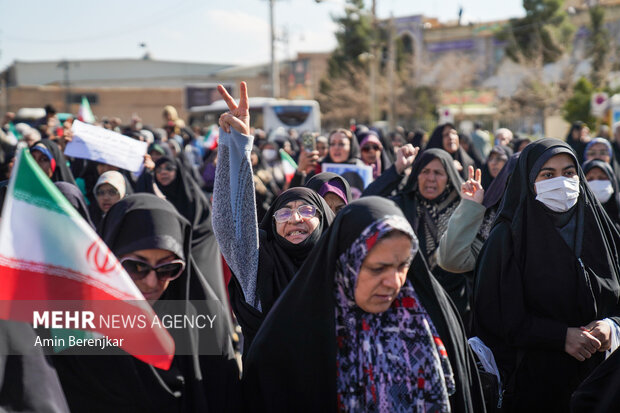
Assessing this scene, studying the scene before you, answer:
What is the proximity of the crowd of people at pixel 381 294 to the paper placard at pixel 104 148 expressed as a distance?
1021 mm

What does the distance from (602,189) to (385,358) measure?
146 inches

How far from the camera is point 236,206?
296 cm

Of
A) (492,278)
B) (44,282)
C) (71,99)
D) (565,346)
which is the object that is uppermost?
(71,99)

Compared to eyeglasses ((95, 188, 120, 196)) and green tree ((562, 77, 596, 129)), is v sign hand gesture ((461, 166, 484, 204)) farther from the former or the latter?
green tree ((562, 77, 596, 129))

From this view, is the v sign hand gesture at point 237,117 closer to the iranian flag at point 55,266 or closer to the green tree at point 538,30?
the iranian flag at point 55,266

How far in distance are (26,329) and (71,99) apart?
153 ft

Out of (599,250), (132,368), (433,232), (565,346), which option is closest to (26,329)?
(132,368)

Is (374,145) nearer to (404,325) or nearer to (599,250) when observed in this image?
(599,250)

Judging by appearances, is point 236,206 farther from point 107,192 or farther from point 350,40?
point 350,40

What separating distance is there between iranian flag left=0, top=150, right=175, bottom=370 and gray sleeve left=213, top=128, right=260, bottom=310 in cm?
72

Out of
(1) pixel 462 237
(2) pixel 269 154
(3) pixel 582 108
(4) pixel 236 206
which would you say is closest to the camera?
(4) pixel 236 206

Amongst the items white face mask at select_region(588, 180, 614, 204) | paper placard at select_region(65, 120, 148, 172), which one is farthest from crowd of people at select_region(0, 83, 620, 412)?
white face mask at select_region(588, 180, 614, 204)

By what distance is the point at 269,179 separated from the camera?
24.4 feet

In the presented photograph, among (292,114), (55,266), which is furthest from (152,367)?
(292,114)
